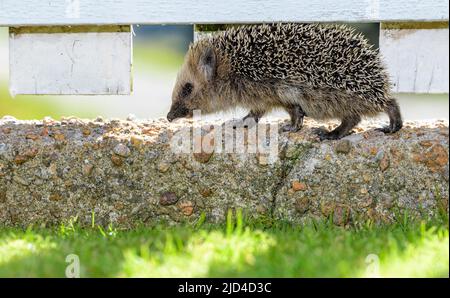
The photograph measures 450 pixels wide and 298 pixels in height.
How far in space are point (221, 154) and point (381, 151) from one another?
1165 mm

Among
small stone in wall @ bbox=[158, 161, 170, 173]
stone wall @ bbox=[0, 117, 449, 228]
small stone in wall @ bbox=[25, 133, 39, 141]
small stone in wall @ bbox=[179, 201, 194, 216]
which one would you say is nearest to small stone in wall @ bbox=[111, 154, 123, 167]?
stone wall @ bbox=[0, 117, 449, 228]

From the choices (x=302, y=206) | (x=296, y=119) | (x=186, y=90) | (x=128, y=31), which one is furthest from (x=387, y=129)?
(x=128, y=31)

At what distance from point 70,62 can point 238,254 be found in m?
3.08

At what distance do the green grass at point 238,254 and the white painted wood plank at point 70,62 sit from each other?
181 centimetres

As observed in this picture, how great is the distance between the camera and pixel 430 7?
226 inches

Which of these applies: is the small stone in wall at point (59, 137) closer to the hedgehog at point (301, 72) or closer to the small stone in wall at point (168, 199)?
the small stone in wall at point (168, 199)

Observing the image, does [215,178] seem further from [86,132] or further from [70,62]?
[70,62]

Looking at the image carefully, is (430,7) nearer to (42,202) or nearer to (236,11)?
(236,11)

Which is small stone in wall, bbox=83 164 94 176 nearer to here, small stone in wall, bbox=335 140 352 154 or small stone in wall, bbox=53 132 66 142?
small stone in wall, bbox=53 132 66 142

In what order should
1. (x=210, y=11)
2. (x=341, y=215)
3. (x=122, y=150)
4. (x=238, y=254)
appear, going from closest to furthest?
1. (x=238, y=254)
2. (x=341, y=215)
3. (x=122, y=150)
4. (x=210, y=11)

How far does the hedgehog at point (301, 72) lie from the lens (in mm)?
5527

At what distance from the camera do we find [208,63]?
18.9ft

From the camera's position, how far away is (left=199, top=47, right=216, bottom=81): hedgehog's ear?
570 centimetres
